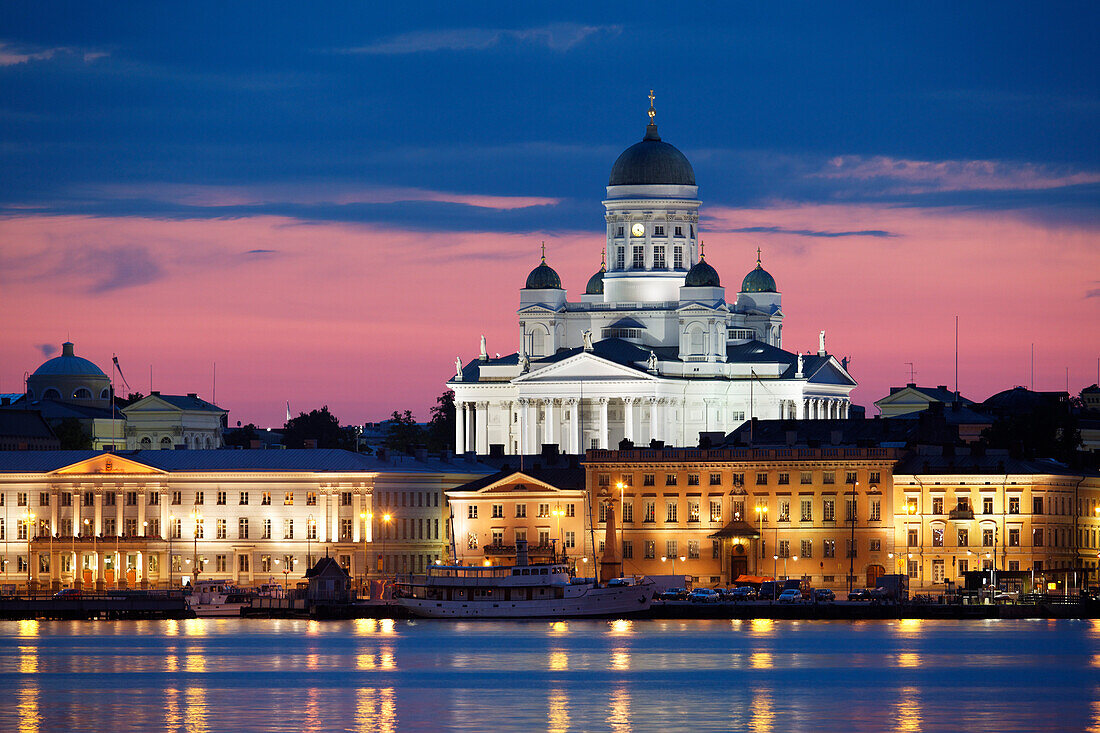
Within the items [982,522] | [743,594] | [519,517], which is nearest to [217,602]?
[519,517]

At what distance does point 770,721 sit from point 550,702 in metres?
9.14

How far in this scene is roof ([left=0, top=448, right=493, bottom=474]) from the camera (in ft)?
565

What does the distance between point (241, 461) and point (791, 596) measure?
37662 millimetres

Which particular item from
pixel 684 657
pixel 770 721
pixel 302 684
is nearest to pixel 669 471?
pixel 684 657

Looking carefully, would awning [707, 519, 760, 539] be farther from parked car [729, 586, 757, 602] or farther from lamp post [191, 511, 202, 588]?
lamp post [191, 511, 202, 588]

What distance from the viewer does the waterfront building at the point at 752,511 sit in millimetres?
157125

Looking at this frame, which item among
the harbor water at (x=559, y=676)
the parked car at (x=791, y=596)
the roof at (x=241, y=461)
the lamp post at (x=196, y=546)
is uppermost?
the roof at (x=241, y=461)

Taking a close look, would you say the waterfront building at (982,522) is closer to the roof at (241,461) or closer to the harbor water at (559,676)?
the harbor water at (559,676)

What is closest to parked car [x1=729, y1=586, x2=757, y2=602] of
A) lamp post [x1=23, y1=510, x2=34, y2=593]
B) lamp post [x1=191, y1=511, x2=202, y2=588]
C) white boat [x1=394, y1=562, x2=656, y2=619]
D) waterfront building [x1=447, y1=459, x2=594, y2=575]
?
white boat [x1=394, y1=562, x2=656, y2=619]

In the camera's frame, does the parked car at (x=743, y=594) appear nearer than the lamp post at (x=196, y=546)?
Yes

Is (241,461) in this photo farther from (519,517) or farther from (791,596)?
(791,596)

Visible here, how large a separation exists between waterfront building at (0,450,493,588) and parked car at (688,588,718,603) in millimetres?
22599

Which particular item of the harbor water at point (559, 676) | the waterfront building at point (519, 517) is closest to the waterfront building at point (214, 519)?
the waterfront building at point (519, 517)

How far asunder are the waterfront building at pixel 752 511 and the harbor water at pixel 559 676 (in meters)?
13.0
